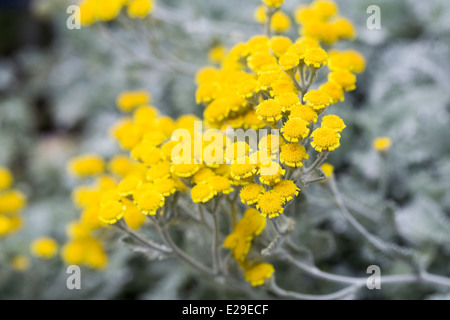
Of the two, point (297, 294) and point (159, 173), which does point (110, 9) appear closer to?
point (159, 173)

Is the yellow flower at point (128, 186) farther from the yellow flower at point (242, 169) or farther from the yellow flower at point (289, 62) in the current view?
the yellow flower at point (289, 62)

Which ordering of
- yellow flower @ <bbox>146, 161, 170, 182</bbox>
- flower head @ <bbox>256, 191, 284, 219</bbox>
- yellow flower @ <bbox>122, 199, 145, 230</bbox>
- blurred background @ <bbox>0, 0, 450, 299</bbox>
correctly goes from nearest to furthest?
flower head @ <bbox>256, 191, 284, 219</bbox> → yellow flower @ <bbox>146, 161, 170, 182</bbox> → yellow flower @ <bbox>122, 199, 145, 230</bbox> → blurred background @ <bbox>0, 0, 450, 299</bbox>

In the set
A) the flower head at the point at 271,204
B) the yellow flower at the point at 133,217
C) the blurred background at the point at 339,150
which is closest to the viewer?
the flower head at the point at 271,204

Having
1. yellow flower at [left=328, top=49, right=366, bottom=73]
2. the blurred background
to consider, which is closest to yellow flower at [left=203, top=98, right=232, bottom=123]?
yellow flower at [left=328, top=49, right=366, bottom=73]

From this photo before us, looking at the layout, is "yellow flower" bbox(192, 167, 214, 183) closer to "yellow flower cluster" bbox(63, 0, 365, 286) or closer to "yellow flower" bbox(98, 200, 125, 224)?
"yellow flower cluster" bbox(63, 0, 365, 286)

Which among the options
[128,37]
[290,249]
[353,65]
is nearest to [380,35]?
[353,65]

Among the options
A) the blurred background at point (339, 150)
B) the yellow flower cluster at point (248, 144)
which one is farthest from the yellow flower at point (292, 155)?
the blurred background at point (339, 150)
